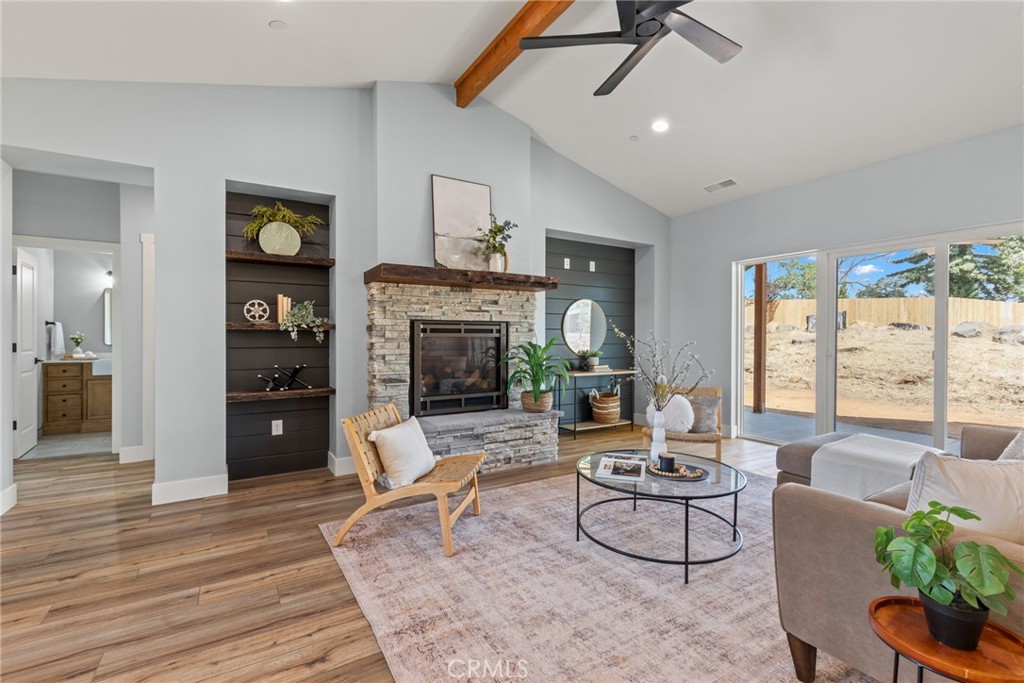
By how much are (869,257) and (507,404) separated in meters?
3.70

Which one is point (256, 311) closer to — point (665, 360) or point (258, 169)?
point (258, 169)

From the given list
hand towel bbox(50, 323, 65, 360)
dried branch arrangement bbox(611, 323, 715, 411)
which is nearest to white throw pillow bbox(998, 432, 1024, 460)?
dried branch arrangement bbox(611, 323, 715, 411)

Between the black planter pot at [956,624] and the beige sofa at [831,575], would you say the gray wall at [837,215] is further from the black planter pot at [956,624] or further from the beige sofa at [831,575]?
the black planter pot at [956,624]

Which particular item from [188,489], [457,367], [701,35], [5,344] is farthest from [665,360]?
[5,344]

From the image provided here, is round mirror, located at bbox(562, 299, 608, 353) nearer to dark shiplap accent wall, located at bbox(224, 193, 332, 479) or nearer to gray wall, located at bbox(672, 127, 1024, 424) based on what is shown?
gray wall, located at bbox(672, 127, 1024, 424)

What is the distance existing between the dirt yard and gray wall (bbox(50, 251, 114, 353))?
830cm

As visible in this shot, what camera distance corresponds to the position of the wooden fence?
12.4 ft

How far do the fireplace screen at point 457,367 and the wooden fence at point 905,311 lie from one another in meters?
3.11

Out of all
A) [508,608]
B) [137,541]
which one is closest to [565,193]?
[508,608]

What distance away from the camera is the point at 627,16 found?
8.07 feet

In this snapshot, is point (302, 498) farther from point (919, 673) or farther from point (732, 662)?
point (919, 673)

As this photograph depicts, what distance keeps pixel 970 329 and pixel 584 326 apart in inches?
141

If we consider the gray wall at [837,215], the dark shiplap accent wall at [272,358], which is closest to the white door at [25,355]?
the dark shiplap accent wall at [272,358]

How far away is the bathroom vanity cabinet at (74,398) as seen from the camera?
17.9 ft
